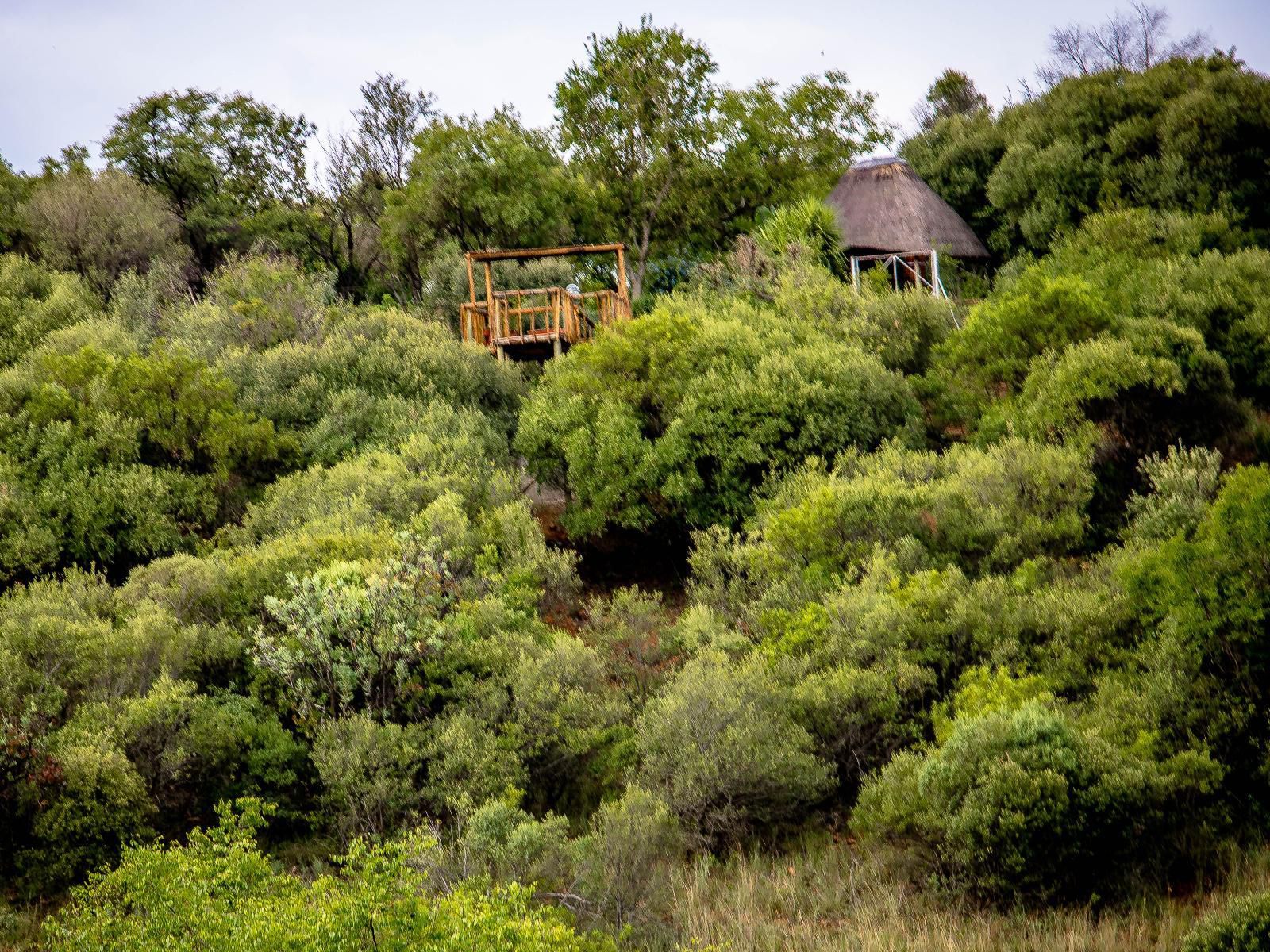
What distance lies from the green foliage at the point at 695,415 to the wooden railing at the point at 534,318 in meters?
2.60

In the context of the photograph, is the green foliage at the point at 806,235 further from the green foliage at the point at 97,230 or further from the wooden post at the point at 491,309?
the green foliage at the point at 97,230

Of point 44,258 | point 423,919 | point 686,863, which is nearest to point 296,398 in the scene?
point 44,258

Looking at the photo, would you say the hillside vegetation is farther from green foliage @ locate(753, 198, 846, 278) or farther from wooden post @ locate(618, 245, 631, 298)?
wooden post @ locate(618, 245, 631, 298)

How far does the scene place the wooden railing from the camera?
101 ft

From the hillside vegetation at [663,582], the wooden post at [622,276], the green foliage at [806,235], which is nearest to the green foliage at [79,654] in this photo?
the hillside vegetation at [663,582]

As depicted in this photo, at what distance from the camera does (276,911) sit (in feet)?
41.4

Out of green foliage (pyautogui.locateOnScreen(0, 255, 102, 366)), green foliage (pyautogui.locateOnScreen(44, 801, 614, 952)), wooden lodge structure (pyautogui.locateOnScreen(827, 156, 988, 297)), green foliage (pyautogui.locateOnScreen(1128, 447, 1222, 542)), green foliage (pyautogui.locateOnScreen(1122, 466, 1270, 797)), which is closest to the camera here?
green foliage (pyautogui.locateOnScreen(44, 801, 614, 952))

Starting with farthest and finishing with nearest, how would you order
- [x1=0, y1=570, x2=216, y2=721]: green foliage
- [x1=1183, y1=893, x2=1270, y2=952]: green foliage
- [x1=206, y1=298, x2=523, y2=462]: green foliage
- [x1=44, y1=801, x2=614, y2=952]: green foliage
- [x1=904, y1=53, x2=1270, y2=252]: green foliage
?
[x1=904, y1=53, x2=1270, y2=252]: green foliage
[x1=206, y1=298, x2=523, y2=462]: green foliage
[x1=0, y1=570, x2=216, y2=721]: green foliage
[x1=1183, y1=893, x2=1270, y2=952]: green foliage
[x1=44, y1=801, x2=614, y2=952]: green foliage

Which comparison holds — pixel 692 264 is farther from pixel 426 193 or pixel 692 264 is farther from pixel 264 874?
pixel 264 874

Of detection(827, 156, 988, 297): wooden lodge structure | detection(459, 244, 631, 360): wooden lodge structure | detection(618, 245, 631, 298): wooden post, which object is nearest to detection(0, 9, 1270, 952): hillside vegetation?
detection(459, 244, 631, 360): wooden lodge structure

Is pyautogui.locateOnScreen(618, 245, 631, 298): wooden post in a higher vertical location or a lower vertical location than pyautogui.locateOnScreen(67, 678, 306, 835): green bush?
higher

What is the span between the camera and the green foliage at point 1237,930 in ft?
39.8

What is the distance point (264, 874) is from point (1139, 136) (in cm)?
3166

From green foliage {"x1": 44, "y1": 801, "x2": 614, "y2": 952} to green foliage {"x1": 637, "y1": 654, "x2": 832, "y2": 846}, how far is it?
3350 millimetres
